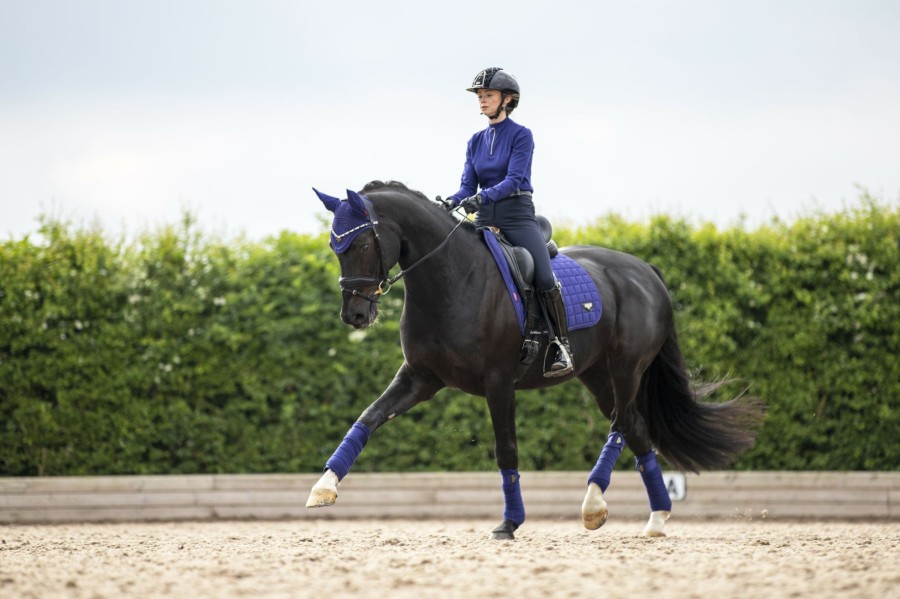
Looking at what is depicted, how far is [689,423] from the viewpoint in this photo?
852 centimetres

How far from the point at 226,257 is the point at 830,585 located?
8260mm

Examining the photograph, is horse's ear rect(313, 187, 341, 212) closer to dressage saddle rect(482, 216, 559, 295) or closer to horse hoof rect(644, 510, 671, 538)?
dressage saddle rect(482, 216, 559, 295)

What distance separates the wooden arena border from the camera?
10.8 meters

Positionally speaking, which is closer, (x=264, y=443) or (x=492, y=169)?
(x=492, y=169)

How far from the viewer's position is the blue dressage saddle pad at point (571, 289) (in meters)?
7.21

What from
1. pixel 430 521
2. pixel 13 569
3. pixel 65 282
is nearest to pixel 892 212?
pixel 430 521

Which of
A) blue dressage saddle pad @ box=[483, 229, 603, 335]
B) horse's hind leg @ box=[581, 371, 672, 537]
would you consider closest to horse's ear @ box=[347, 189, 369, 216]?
blue dressage saddle pad @ box=[483, 229, 603, 335]

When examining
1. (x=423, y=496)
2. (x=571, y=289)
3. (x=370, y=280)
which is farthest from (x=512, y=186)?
(x=423, y=496)

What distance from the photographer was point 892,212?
12.2 meters

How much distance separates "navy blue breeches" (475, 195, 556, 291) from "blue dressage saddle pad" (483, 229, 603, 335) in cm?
18

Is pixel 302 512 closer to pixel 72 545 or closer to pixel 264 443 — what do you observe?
pixel 264 443

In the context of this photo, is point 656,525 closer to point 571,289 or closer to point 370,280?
point 571,289

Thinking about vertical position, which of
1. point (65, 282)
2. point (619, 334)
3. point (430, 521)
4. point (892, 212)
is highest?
point (892, 212)

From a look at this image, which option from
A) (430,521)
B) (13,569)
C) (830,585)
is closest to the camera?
(830,585)
